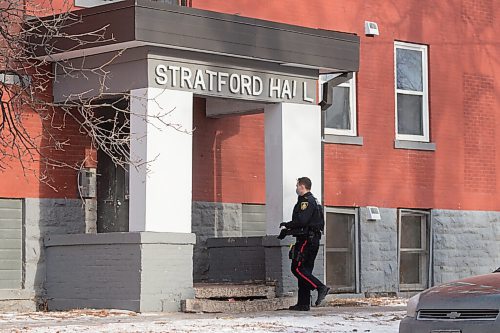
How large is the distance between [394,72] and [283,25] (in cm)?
475

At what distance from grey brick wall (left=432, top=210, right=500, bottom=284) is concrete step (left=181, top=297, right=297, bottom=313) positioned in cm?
527

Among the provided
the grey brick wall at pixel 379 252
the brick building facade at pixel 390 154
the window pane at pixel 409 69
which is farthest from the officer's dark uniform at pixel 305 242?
the window pane at pixel 409 69

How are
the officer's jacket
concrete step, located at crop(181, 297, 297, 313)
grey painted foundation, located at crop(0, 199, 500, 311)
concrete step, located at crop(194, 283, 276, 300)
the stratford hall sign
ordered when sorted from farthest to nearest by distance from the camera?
1. concrete step, located at crop(194, 283, 276, 300)
2. the officer's jacket
3. the stratford hall sign
4. concrete step, located at crop(181, 297, 297, 313)
5. grey painted foundation, located at crop(0, 199, 500, 311)

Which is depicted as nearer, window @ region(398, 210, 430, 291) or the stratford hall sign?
the stratford hall sign

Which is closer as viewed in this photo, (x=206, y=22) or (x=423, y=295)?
(x=423, y=295)

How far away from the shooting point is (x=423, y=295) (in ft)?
37.4

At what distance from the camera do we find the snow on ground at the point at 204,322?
44.7 ft

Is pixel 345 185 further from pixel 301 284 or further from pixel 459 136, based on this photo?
pixel 301 284

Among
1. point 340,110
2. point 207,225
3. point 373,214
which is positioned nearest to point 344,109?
point 340,110

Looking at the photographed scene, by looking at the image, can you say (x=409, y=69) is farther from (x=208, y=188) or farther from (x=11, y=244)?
(x=11, y=244)

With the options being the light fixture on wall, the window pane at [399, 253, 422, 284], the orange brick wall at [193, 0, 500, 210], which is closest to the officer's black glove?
the orange brick wall at [193, 0, 500, 210]

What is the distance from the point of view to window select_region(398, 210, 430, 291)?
2173 cm

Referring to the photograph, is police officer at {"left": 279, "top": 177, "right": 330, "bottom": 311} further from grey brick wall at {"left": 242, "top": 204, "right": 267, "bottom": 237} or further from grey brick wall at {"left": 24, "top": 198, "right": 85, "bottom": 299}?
grey brick wall at {"left": 24, "top": 198, "right": 85, "bottom": 299}

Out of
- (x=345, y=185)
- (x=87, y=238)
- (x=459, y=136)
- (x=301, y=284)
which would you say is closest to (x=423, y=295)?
(x=301, y=284)
